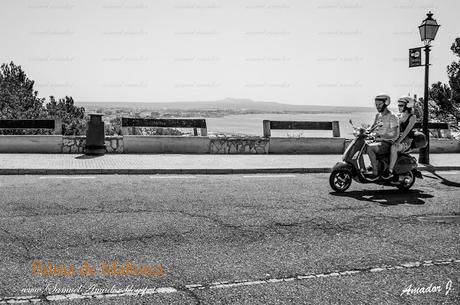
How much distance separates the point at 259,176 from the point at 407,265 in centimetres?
574

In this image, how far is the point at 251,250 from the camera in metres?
5.21

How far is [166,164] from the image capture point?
446 inches

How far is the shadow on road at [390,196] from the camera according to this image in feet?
26.2

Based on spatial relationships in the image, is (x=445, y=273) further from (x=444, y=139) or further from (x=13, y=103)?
(x=13, y=103)

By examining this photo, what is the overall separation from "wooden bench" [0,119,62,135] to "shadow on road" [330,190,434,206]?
8.20m

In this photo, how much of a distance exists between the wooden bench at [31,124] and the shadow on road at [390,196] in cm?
820

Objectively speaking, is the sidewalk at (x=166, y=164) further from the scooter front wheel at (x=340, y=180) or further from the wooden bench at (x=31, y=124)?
the scooter front wheel at (x=340, y=180)

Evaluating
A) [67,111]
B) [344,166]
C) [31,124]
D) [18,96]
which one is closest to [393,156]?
[344,166]

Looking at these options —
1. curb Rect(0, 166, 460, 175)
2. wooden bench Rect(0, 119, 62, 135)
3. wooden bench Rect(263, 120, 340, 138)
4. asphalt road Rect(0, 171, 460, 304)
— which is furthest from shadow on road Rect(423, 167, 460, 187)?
wooden bench Rect(0, 119, 62, 135)

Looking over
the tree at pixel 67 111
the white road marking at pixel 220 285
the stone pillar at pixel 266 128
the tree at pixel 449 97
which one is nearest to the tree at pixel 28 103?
the tree at pixel 67 111

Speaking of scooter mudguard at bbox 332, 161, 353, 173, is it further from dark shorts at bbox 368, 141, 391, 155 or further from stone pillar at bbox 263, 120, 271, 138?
stone pillar at bbox 263, 120, 271, 138

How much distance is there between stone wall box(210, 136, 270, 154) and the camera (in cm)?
1411

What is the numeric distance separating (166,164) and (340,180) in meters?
4.35

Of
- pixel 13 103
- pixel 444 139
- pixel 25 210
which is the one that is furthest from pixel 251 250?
pixel 13 103
